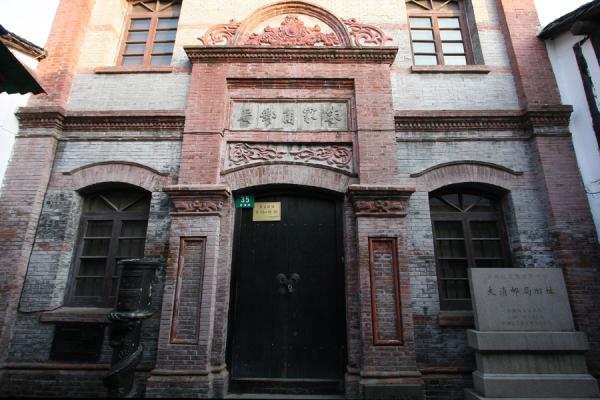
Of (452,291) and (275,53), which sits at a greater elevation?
(275,53)

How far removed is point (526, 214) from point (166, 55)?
7.27 meters

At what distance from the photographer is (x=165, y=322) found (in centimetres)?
487

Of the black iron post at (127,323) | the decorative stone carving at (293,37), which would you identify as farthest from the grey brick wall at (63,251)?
the decorative stone carving at (293,37)

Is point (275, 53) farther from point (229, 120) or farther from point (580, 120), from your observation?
point (580, 120)

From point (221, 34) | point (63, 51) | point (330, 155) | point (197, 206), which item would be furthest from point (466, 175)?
point (63, 51)

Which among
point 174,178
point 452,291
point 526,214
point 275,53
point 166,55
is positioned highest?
point 166,55

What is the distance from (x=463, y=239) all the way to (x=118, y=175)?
5850mm

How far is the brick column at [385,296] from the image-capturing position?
4.57 m

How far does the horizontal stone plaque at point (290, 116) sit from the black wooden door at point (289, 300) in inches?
51.0

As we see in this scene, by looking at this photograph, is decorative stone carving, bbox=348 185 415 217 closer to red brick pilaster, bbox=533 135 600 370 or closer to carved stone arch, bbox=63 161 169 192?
red brick pilaster, bbox=533 135 600 370

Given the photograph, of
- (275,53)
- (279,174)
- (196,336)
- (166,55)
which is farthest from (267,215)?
(166,55)

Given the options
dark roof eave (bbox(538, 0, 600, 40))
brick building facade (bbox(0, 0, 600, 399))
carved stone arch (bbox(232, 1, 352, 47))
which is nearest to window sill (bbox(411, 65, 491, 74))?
brick building facade (bbox(0, 0, 600, 399))

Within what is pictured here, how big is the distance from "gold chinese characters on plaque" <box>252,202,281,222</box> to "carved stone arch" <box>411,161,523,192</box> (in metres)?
2.31

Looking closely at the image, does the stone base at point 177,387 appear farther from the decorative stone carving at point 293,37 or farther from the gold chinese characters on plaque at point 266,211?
the decorative stone carving at point 293,37
